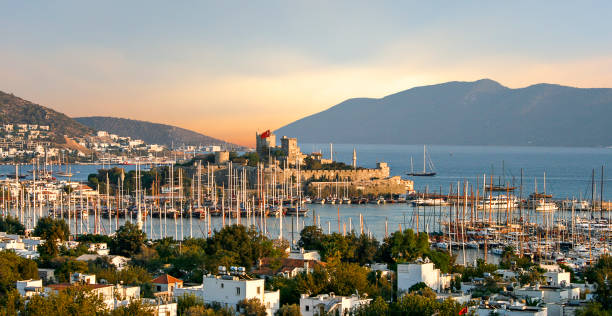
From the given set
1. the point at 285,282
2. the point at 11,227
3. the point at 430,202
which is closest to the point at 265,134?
the point at 430,202

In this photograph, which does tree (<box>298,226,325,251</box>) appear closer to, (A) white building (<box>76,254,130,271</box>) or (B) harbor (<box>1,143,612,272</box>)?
(B) harbor (<box>1,143,612,272</box>)

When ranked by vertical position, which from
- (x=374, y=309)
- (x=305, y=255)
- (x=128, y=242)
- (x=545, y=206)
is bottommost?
(x=545, y=206)

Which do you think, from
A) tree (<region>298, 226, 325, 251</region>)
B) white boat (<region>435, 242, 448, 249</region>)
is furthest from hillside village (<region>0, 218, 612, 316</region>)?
white boat (<region>435, 242, 448, 249</region>)

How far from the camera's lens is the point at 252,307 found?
19781 mm

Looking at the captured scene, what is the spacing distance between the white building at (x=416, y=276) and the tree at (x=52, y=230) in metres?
14.4

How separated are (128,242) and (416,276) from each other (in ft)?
48.0

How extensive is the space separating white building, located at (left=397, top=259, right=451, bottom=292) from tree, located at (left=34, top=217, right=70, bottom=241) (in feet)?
47.3

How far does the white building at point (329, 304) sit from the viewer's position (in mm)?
20359

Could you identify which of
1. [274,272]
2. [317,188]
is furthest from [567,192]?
[274,272]

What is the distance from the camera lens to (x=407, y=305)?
1862cm

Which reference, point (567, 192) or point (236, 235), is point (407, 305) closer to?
point (236, 235)

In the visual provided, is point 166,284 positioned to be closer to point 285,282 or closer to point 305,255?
point 285,282

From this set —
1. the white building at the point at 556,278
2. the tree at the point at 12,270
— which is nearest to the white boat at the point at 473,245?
the white building at the point at 556,278

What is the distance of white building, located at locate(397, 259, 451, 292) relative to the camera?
23797 millimetres
